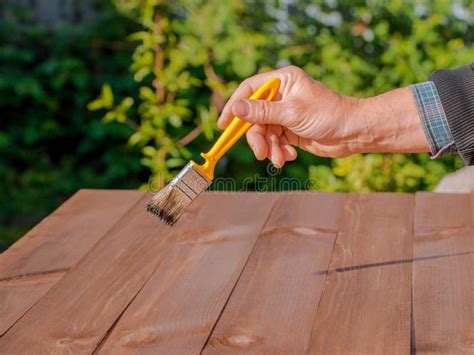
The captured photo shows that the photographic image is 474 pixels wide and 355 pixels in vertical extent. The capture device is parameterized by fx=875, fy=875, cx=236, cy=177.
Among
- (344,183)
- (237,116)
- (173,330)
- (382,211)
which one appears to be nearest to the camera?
(173,330)

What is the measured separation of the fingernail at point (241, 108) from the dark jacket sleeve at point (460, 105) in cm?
48

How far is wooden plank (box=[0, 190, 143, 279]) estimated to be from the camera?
214 centimetres

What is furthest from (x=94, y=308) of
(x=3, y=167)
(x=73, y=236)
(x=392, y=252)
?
(x=3, y=167)

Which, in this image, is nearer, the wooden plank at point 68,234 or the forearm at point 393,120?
the wooden plank at point 68,234

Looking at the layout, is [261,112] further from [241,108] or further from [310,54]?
[310,54]

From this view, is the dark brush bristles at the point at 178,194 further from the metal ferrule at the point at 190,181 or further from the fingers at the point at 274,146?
the fingers at the point at 274,146

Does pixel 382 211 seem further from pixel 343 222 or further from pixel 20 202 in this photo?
pixel 20 202

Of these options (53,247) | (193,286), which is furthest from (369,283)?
(53,247)

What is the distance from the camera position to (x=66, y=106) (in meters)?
4.91

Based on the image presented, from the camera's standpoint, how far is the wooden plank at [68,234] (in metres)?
2.14

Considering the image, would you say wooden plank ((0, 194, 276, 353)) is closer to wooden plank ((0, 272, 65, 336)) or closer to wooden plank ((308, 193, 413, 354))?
wooden plank ((0, 272, 65, 336))

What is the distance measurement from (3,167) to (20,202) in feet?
0.70

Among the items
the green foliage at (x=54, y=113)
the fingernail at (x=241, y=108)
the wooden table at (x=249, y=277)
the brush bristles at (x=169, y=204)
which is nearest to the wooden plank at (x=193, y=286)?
the wooden table at (x=249, y=277)

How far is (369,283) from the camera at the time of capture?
196 cm
